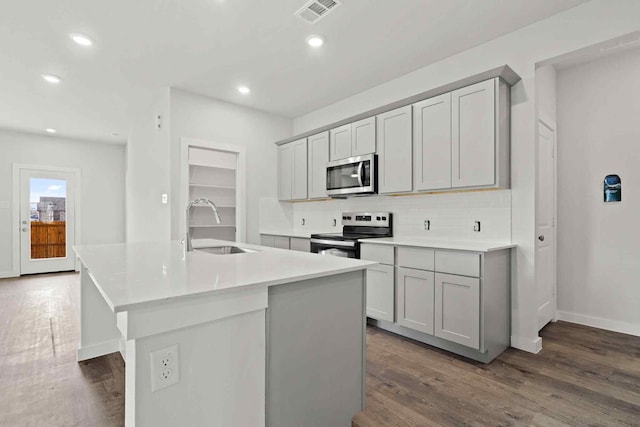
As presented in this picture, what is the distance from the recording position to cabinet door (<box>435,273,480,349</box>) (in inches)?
96.3

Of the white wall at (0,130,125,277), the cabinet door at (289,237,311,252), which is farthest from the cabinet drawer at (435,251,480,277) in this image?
the white wall at (0,130,125,277)

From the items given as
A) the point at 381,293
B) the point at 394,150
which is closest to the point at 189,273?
the point at 381,293

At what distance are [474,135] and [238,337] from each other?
249cm

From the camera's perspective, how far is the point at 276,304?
4.36 ft

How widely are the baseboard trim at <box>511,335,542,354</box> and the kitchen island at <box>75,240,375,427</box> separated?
182cm

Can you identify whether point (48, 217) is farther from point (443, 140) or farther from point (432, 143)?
point (443, 140)

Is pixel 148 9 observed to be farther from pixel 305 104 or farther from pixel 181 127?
pixel 305 104

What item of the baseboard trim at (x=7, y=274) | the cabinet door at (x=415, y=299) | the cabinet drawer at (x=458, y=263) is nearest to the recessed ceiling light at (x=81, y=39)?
the cabinet door at (x=415, y=299)

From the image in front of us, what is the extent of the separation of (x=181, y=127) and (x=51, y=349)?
8.56ft

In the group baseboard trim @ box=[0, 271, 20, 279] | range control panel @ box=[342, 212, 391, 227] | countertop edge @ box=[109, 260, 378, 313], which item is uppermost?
range control panel @ box=[342, 212, 391, 227]

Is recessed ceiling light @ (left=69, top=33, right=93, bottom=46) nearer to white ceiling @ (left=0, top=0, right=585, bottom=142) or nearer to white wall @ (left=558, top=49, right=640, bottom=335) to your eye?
white ceiling @ (left=0, top=0, right=585, bottom=142)

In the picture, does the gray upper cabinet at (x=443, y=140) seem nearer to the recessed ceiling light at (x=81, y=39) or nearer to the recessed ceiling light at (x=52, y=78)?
the recessed ceiling light at (x=81, y=39)

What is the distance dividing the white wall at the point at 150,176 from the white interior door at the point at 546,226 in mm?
4001

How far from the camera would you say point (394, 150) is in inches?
132
